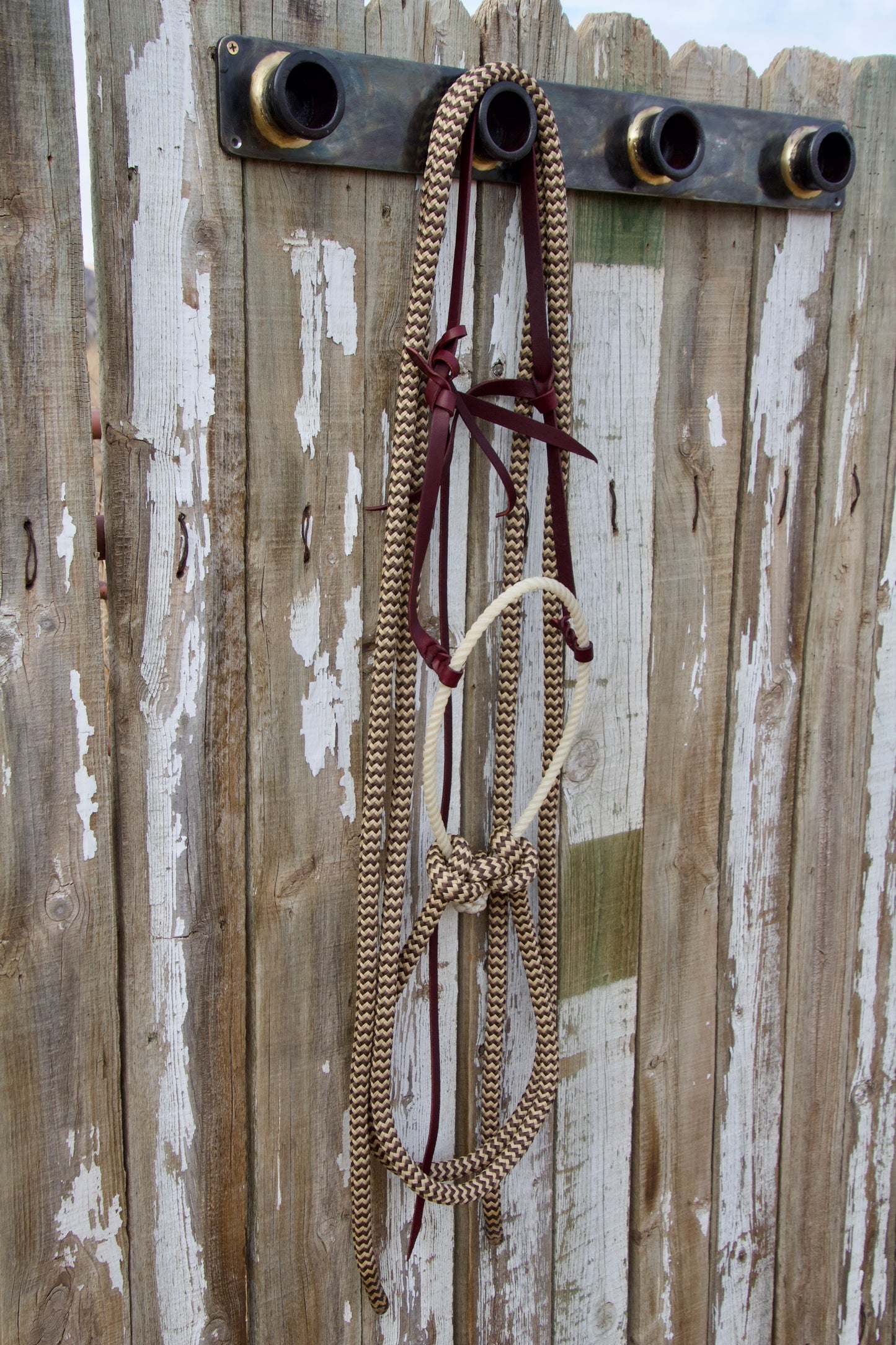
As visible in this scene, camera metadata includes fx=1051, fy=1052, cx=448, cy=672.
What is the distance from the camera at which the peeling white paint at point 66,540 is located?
2.88 feet

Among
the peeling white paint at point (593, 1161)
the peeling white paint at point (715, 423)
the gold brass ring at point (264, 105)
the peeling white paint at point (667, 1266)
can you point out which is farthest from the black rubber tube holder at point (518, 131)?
the peeling white paint at point (667, 1266)

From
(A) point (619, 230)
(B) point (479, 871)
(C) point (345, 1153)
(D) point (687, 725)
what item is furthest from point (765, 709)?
(C) point (345, 1153)

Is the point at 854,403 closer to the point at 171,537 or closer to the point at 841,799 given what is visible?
the point at 841,799

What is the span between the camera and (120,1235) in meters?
1.00

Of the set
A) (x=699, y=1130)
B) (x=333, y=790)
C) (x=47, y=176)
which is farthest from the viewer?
(x=699, y=1130)

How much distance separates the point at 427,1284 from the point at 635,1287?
33 centimetres

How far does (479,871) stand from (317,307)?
55 cm

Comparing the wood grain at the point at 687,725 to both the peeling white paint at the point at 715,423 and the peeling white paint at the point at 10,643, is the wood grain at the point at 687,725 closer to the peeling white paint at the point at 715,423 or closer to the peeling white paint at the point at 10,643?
the peeling white paint at the point at 715,423

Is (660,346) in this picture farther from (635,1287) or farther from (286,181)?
(635,1287)

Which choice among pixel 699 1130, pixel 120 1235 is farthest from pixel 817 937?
pixel 120 1235

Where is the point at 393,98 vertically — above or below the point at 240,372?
above

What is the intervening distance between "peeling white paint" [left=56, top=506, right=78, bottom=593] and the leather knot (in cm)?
43

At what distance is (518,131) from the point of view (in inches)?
37.6

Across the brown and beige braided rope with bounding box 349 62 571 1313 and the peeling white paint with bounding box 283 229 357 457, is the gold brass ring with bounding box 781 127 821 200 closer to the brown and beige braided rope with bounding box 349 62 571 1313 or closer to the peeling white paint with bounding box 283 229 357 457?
the brown and beige braided rope with bounding box 349 62 571 1313
